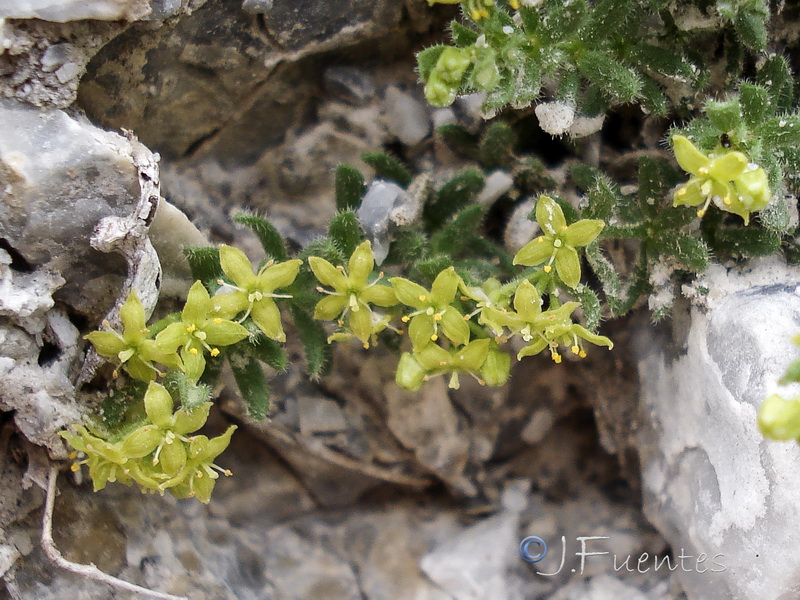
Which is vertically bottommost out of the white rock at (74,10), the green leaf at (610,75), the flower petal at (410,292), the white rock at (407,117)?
the flower petal at (410,292)

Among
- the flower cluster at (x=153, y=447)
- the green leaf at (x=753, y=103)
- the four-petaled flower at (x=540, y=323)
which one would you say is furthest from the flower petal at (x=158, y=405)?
the green leaf at (x=753, y=103)

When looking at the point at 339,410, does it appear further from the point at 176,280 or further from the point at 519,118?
the point at 519,118

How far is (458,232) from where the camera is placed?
2.70 meters

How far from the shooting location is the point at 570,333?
2.32 meters

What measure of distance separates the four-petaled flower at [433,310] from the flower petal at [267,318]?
1.23 ft

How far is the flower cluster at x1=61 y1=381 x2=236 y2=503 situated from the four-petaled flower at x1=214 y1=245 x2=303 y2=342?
0.29 m

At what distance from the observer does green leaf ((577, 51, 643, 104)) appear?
Answer: 7.96 ft

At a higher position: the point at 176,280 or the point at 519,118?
the point at 519,118

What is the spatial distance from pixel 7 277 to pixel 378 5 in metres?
1.60

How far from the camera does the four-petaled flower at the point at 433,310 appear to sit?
2314mm

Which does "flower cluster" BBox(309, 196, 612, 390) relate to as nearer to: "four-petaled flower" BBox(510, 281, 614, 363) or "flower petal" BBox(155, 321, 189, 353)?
"four-petaled flower" BBox(510, 281, 614, 363)

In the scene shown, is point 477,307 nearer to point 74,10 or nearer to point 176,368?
point 176,368

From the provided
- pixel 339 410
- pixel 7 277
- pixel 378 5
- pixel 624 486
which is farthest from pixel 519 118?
pixel 7 277

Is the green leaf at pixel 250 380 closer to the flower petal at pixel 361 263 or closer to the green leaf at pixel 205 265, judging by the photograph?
the green leaf at pixel 205 265
